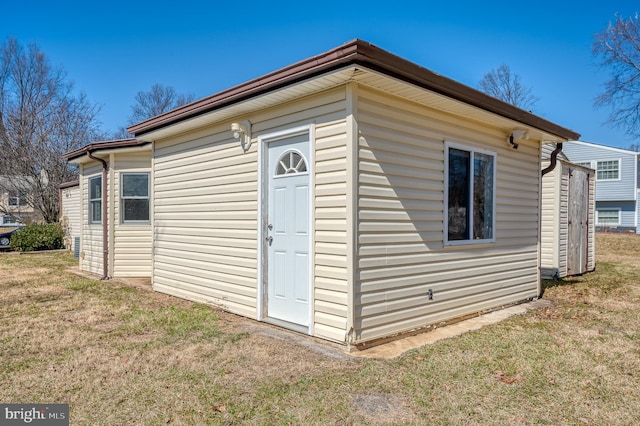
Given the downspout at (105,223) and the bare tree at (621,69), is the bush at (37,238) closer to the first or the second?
the downspout at (105,223)

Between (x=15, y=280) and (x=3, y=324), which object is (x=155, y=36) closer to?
(x=15, y=280)

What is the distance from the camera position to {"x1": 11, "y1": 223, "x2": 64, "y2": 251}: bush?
15.5 meters

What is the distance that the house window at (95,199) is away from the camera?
372 inches

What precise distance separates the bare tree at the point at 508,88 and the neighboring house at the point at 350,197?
22.0 m

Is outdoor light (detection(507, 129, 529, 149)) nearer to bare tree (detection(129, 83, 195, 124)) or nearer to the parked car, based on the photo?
the parked car

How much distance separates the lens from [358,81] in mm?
4102

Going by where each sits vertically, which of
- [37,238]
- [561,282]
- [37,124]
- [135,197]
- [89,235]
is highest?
[37,124]

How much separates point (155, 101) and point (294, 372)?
100ft

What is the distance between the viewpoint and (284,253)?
4965 millimetres

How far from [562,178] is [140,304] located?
28.0ft

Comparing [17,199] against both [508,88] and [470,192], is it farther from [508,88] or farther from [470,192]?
[508,88]

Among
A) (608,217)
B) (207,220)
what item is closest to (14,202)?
(207,220)

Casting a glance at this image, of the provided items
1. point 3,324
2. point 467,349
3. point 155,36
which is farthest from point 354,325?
point 155,36

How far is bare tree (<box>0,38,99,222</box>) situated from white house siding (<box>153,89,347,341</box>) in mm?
15645
